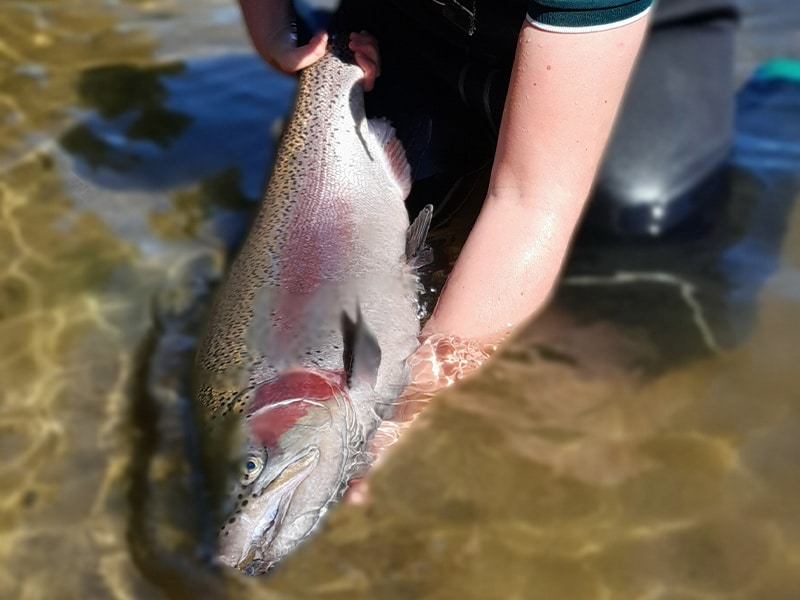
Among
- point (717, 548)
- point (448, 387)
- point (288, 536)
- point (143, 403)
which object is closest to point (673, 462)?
point (717, 548)

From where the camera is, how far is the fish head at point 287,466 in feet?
4.79

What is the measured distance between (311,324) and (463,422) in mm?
526

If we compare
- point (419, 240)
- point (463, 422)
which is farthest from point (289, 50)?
point (463, 422)

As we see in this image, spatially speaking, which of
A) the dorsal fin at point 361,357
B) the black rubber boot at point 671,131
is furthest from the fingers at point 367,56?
the dorsal fin at point 361,357

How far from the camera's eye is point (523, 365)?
7.43 feet

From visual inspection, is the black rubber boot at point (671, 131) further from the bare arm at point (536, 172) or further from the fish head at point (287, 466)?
the fish head at point (287, 466)

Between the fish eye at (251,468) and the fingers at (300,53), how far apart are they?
1.29 metres

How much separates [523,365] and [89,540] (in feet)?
3.67

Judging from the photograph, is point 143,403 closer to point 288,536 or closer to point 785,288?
point 288,536

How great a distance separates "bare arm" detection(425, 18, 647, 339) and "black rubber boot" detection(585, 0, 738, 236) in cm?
72

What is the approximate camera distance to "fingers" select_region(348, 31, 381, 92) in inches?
95.1

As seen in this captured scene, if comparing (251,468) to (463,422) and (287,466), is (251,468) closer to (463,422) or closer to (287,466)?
(287,466)

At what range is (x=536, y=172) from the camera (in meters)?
1.74

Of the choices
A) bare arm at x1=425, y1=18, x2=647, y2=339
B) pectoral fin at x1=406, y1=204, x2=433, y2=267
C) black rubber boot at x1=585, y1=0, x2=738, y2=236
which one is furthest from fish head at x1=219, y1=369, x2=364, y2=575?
black rubber boot at x1=585, y1=0, x2=738, y2=236
